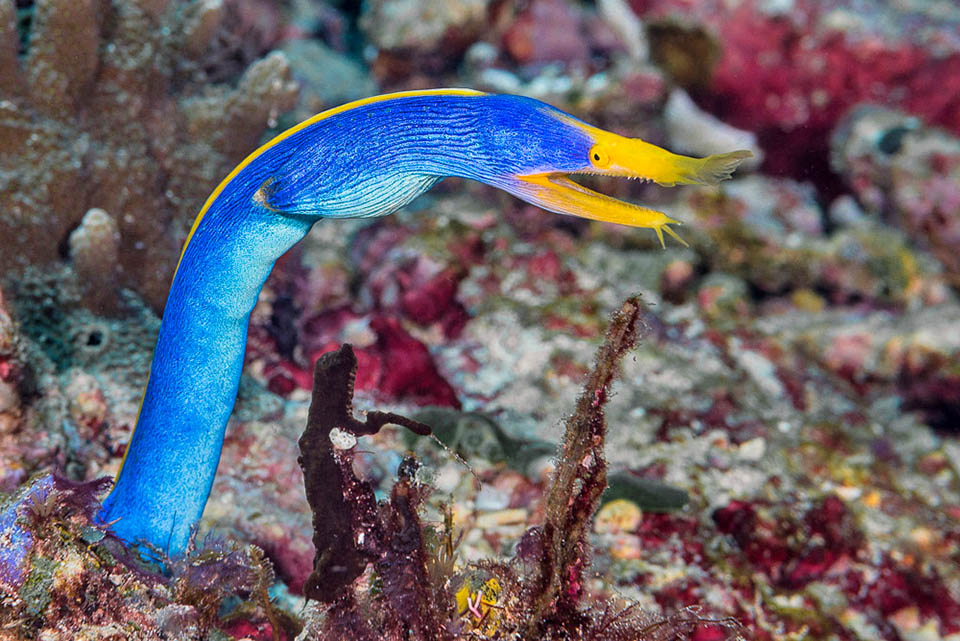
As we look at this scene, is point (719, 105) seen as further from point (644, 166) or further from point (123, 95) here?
point (644, 166)

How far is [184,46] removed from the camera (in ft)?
11.1

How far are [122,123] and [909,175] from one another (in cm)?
544

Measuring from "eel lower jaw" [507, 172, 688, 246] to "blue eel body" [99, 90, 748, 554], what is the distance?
0.01 m

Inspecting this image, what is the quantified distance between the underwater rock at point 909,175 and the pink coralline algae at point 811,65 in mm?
465

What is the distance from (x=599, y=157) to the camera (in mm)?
1431

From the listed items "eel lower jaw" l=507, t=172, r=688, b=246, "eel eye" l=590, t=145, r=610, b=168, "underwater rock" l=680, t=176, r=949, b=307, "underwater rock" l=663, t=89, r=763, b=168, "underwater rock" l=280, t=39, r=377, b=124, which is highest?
"eel eye" l=590, t=145, r=610, b=168

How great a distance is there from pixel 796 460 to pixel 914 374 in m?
1.63

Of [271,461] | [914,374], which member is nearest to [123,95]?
[271,461]

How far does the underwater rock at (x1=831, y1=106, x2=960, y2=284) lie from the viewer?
5109 millimetres

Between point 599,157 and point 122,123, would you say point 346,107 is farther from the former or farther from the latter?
point 122,123

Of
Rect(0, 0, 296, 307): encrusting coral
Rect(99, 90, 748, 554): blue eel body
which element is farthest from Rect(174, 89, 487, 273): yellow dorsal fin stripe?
Rect(0, 0, 296, 307): encrusting coral

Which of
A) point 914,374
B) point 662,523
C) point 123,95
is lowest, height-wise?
point 914,374

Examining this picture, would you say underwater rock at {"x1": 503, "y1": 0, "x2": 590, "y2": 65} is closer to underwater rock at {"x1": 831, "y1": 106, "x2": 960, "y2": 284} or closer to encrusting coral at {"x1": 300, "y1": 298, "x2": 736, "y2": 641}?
underwater rock at {"x1": 831, "y1": 106, "x2": 960, "y2": 284}

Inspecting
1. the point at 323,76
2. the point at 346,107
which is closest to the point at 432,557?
the point at 346,107
